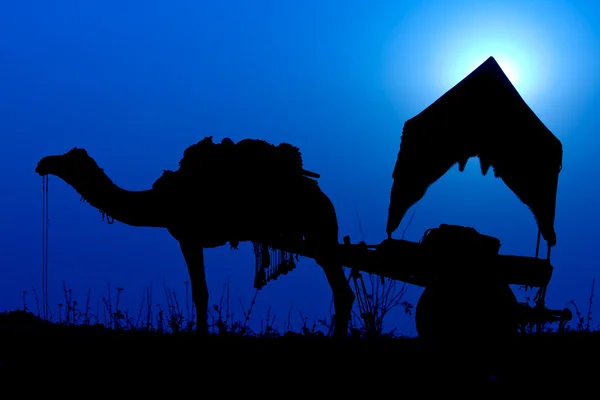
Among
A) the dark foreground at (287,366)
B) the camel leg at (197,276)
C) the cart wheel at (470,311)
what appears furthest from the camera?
the camel leg at (197,276)

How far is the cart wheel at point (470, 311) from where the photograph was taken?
7629 millimetres

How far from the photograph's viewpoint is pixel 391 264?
8148 millimetres

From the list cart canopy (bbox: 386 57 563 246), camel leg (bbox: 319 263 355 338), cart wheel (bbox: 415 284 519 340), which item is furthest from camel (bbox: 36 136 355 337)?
cart wheel (bbox: 415 284 519 340)

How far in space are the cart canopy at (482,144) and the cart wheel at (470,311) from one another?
3.90ft

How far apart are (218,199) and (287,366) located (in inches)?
174

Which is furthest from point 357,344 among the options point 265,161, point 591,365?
point 265,161

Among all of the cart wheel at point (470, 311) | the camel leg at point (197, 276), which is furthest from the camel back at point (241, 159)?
the cart wheel at point (470, 311)

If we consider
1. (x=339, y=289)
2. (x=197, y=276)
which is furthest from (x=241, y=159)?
(x=339, y=289)

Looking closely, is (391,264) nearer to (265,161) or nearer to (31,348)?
(265,161)

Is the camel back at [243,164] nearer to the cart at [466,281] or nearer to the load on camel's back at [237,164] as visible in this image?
the load on camel's back at [237,164]

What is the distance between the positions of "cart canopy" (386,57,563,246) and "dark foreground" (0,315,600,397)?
Answer: 2.71 m

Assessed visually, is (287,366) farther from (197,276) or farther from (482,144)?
(482,144)

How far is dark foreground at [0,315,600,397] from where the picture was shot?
5.34 metres

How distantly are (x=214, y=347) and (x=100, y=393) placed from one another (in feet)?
3.15
